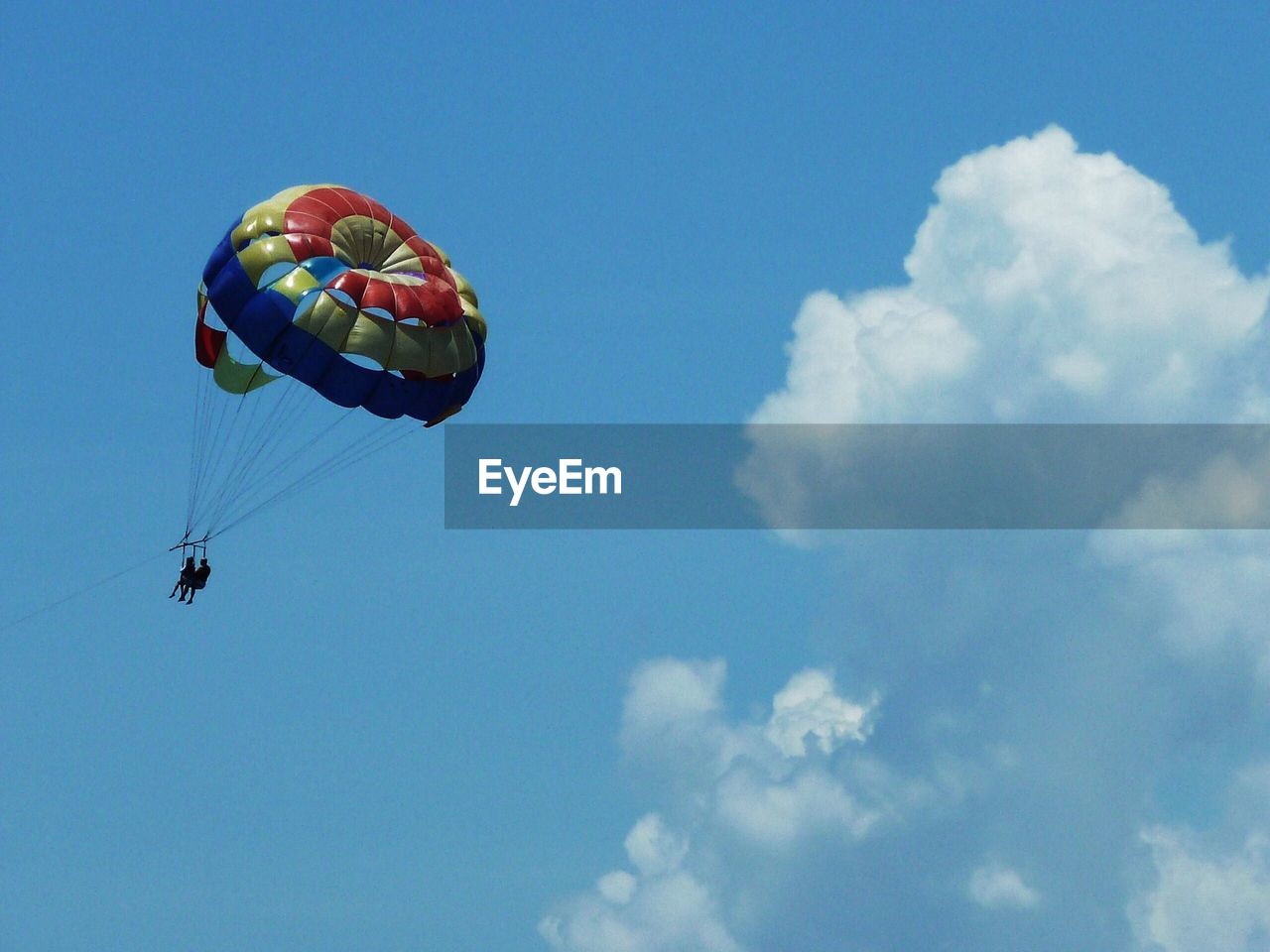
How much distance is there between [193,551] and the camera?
9575cm

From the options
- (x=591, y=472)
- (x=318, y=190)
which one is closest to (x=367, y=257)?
(x=318, y=190)

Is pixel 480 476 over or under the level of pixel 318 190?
under

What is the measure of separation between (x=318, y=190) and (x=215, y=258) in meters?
3.60

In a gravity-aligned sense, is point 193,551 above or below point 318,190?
below

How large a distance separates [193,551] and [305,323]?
23.5 feet

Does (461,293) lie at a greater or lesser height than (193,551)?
greater

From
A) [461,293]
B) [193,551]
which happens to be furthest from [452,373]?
[193,551]

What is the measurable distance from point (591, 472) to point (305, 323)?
940 cm

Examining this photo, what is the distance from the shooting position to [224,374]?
10044 centimetres

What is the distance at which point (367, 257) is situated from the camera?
320ft

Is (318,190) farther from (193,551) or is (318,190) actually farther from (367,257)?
(193,551)

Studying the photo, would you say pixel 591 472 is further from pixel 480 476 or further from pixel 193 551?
pixel 193 551

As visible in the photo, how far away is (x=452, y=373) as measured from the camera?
97688 millimetres

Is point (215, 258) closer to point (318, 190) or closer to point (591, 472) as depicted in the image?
point (318, 190)
